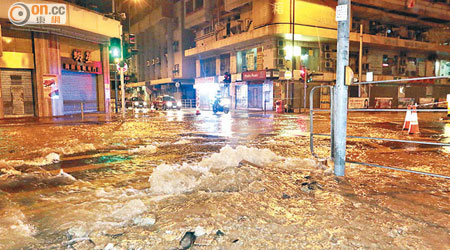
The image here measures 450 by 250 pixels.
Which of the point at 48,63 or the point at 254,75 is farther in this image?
the point at 254,75

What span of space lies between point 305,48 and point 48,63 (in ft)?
81.6

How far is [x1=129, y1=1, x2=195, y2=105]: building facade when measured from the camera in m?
45.4

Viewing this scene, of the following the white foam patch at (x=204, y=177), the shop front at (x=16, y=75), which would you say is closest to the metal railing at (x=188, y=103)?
the shop front at (x=16, y=75)

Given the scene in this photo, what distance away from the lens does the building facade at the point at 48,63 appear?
1922 centimetres

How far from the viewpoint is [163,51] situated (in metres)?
51.2

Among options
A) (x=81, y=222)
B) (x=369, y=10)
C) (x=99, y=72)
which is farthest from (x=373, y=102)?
(x=81, y=222)

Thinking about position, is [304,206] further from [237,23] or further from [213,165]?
[237,23]

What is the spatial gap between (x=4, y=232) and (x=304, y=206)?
122 inches

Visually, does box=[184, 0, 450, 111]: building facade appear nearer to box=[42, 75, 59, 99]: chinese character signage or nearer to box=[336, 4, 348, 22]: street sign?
box=[42, 75, 59, 99]: chinese character signage

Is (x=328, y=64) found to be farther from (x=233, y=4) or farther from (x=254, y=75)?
(x=233, y=4)

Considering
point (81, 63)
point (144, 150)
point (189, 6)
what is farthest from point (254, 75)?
point (144, 150)

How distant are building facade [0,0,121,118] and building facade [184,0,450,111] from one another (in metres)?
13.7

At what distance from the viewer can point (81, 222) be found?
117 inches

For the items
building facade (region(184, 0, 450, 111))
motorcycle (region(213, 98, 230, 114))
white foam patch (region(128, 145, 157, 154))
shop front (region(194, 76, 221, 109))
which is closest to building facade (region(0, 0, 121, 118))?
motorcycle (region(213, 98, 230, 114))
